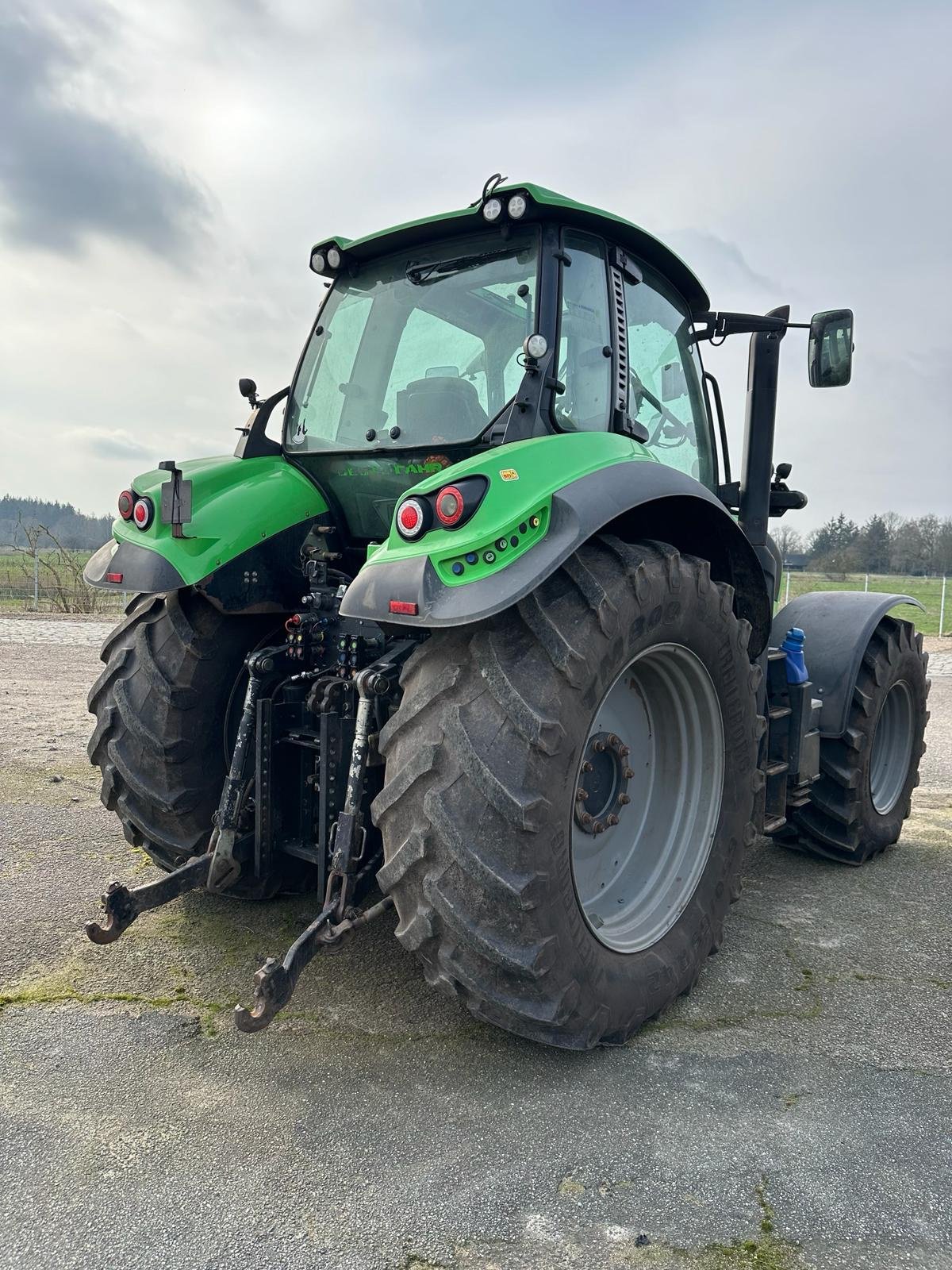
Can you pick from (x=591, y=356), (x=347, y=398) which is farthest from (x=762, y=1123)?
(x=347, y=398)

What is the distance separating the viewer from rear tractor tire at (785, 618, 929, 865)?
14.3 feet

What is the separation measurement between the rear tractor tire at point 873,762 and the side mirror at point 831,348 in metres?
1.41

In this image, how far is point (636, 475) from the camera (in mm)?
2621

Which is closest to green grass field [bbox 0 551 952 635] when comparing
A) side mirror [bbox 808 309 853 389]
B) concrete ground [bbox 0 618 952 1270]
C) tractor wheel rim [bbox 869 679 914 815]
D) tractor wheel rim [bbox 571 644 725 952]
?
tractor wheel rim [bbox 869 679 914 815]

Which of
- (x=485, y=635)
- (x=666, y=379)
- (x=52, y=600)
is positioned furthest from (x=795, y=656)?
(x=52, y=600)

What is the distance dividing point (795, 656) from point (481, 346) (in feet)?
6.64

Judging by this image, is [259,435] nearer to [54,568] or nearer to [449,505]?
[449,505]

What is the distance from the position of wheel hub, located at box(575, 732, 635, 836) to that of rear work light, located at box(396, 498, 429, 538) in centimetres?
86

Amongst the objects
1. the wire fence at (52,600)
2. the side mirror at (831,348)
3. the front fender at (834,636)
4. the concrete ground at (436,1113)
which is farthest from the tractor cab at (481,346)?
the wire fence at (52,600)

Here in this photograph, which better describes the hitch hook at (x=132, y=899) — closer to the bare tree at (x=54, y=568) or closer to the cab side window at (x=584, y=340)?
the cab side window at (x=584, y=340)

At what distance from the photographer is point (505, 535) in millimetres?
2203

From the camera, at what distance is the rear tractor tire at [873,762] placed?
434 centimetres

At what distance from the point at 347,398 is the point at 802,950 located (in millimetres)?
2719

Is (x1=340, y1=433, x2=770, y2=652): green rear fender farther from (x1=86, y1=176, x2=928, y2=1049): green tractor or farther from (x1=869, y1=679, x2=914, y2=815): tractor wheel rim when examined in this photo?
(x1=869, y1=679, x2=914, y2=815): tractor wheel rim
